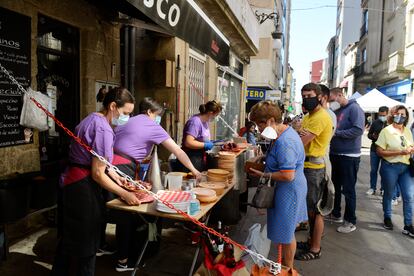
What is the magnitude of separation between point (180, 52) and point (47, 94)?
314cm

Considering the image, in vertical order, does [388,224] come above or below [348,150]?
below

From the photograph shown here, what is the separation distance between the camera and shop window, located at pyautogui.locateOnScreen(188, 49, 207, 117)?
778cm

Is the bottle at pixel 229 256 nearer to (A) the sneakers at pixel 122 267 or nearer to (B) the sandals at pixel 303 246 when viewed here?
(A) the sneakers at pixel 122 267

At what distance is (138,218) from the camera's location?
3.67 m

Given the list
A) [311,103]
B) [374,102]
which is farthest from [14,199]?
[374,102]

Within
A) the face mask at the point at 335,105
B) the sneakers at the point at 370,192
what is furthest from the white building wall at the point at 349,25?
the face mask at the point at 335,105

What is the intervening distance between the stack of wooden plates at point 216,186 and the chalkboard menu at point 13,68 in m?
2.34

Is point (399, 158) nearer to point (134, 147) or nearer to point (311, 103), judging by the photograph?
point (311, 103)

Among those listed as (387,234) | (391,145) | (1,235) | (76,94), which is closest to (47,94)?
(76,94)

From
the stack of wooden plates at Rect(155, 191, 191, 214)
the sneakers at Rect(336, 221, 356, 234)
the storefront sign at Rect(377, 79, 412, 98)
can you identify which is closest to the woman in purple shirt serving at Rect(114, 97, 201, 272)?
the stack of wooden plates at Rect(155, 191, 191, 214)

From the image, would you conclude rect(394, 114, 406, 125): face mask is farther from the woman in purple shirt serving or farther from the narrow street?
the woman in purple shirt serving

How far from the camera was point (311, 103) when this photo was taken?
3.74m

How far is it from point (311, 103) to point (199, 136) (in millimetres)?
1696

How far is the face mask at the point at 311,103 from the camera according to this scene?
374 cm
